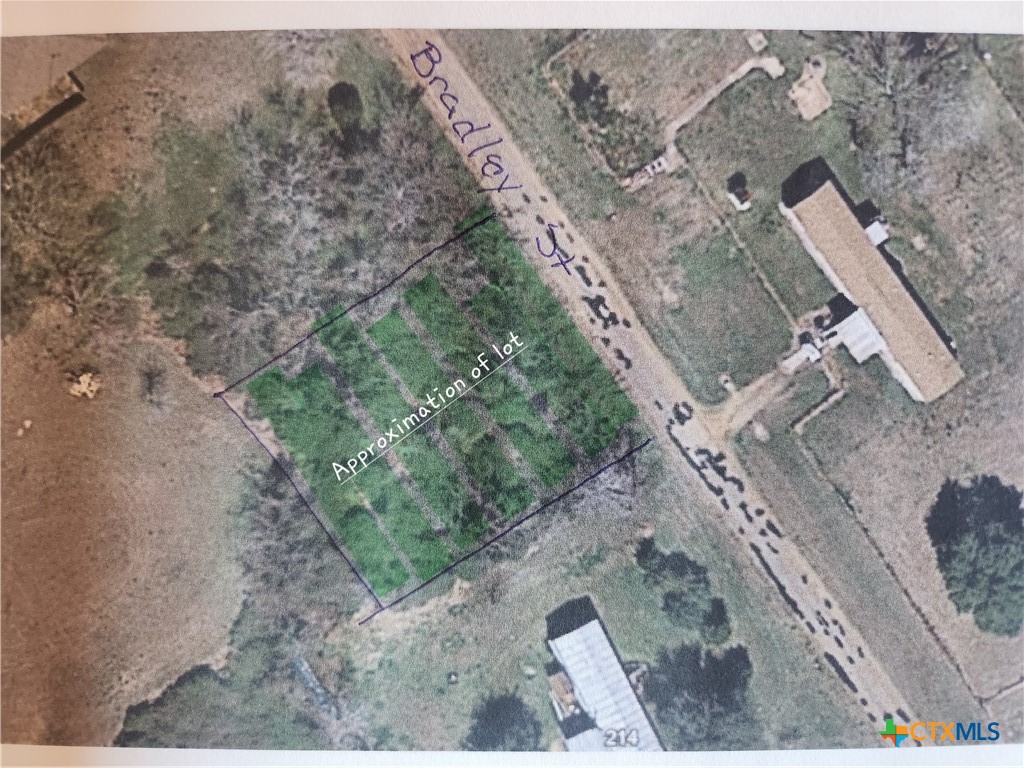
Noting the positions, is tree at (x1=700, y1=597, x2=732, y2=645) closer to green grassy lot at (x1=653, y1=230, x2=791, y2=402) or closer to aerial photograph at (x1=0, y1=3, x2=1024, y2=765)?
aerial photograph at (x1=0, y1=3, x2=1024, y2=765)

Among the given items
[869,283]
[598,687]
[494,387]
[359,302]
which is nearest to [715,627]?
[598,687]

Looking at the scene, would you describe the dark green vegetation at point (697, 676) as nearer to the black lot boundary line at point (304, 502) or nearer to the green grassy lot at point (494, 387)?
the green grassy lot at point (494, 387)

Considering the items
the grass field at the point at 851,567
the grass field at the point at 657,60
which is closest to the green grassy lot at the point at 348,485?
the grass field at the point at 851,567

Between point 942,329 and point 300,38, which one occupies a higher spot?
point 300,38

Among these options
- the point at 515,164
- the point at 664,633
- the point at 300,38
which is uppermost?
the point at 300,38

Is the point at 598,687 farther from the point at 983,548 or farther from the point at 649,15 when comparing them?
the point at 649,15

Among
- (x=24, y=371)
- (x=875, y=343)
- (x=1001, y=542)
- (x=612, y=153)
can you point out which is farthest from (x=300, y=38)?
(x=1001, y=542)

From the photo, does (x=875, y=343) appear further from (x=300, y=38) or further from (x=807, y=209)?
(x=300, y=38)
